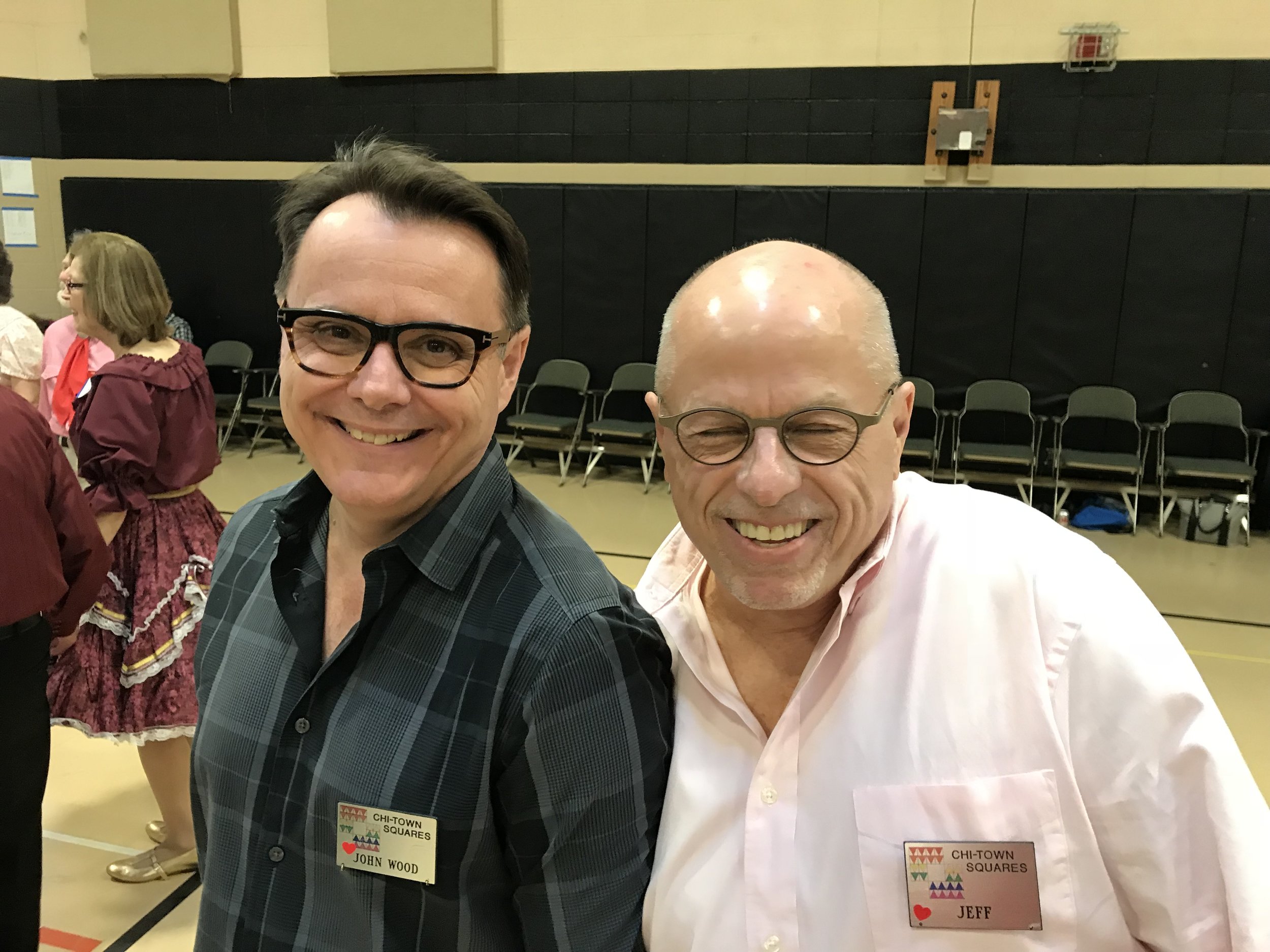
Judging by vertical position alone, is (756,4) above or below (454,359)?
above

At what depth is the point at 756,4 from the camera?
863cm

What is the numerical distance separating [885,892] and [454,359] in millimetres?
997

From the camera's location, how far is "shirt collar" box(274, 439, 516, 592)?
1.36m

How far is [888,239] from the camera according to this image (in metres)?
8.47

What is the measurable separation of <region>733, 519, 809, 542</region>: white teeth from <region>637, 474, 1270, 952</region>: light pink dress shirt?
132 mm

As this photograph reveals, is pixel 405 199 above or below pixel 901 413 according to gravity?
above

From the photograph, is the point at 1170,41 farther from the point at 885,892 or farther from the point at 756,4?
the point at 885,892

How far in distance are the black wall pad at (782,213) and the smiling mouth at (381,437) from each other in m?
7.64

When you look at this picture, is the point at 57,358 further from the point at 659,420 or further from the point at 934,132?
the point at 934,132

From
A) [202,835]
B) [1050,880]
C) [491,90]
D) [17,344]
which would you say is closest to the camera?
[1050,880]

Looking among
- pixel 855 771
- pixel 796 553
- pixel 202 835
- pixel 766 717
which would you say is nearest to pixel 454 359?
pixel 796 553

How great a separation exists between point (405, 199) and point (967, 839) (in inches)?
48.4

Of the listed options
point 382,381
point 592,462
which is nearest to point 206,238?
point 592,462

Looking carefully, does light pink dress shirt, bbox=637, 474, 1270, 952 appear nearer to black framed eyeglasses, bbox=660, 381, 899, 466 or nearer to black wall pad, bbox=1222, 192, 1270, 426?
black framed eyeglasses, bbox=660, 381, 899, 466
